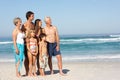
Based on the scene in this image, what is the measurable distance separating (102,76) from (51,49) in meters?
1.61

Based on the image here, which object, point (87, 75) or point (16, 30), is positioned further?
point (87, 75)

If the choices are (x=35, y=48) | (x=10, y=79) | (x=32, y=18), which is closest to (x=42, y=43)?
(x=35, y=48)

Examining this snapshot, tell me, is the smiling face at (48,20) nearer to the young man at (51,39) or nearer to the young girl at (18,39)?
the young man at (51,39)

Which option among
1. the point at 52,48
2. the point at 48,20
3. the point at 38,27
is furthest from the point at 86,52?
the point at 38,27

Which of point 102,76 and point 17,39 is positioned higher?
point 17,39

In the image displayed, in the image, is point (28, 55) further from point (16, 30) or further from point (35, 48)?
point (16, 30)

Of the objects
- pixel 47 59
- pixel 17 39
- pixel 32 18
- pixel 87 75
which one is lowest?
pixel 87 75

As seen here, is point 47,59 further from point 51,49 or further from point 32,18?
point 32,18

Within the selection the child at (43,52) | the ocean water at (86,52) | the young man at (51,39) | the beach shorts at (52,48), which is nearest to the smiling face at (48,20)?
the young man at (51,39)

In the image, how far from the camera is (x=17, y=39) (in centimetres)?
782

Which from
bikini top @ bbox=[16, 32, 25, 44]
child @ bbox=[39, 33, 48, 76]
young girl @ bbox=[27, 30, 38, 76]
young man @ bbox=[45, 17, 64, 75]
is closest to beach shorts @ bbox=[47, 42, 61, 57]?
young man @ bbox=[45, 17, 64, 75]

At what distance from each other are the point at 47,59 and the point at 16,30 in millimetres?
1162

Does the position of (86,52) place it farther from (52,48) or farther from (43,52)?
(43,52)

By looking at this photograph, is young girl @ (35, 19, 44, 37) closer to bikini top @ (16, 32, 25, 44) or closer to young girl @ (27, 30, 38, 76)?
young girl @ (27, 30, 38, 76)
